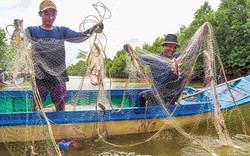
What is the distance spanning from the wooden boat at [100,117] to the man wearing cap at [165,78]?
9.9 inches

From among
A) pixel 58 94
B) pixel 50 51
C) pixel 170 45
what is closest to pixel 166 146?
pixel 170 45

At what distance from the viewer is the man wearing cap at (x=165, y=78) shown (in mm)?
5406

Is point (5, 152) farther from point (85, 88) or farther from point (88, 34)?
point (88, 34)

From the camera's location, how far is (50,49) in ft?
16.0

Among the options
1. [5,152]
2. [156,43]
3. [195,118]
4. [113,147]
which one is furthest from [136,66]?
[156,43]

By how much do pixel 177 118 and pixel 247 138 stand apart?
1.61 m

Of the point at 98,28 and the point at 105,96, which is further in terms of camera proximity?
the point at 105,96

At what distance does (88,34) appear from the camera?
5043 mm

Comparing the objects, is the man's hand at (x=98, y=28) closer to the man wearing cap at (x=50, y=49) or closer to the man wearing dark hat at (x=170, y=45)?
the man wearing cap at (x=50, y=49)

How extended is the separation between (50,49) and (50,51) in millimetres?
66

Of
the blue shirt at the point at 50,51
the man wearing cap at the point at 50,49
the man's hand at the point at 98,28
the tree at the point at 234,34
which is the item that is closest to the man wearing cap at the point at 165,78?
the man's hand at the point at 98,28

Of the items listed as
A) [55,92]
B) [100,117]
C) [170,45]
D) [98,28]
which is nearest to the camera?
[98,28]

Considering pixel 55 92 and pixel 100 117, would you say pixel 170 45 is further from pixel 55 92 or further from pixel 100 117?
pixel 55 92

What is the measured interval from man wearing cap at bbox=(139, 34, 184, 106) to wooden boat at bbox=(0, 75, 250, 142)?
0.25 m
